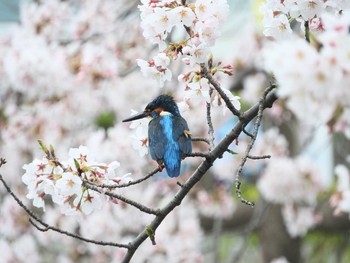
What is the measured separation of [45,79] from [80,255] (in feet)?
4.18

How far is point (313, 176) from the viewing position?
17.1 ft

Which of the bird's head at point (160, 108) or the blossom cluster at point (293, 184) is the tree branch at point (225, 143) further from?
the blossom cluster at point (293, 184)

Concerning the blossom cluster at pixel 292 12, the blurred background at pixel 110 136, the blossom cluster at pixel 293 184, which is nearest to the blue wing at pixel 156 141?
the blossom cluster at pixel 292 12

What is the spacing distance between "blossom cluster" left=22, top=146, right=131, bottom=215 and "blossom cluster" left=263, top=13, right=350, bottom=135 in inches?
25.6

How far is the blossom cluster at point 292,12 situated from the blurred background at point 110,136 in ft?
7.40

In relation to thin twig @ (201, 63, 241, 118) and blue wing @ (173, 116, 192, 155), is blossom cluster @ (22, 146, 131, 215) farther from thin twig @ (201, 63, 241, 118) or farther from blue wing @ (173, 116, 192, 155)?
thin twig @ (201, 63, 241, 118)

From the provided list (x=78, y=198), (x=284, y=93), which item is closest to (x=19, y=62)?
(x=78, y=198)

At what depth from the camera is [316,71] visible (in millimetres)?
1016

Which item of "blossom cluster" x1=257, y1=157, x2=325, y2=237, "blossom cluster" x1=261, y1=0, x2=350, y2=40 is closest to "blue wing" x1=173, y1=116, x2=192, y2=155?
"blossom cluster" x1=261, y1=0, x2=350, y2=40

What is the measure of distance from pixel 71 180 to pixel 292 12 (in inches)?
22.7

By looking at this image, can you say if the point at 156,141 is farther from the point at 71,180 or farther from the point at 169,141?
the point at 71,180

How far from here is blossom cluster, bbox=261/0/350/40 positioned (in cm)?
148

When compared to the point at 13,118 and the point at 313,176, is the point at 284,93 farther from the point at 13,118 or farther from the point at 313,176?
the point at 313,176

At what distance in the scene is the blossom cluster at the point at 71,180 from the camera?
1586mm
